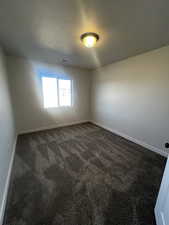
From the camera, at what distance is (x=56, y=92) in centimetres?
367

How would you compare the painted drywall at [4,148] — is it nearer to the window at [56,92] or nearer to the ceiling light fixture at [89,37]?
the window at [56,92]

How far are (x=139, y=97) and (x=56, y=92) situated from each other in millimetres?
2747

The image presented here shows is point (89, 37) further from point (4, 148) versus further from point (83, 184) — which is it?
point (83, 184)

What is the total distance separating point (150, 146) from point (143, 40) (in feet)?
7.62

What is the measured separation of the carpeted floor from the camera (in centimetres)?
108

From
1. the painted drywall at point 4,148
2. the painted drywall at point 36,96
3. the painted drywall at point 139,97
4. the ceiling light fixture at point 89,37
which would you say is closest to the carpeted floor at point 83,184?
the painted drywall at point 4,148

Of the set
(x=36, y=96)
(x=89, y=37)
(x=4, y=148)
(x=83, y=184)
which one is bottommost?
(x=83, y=184)

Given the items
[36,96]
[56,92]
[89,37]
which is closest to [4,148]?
[36,96]

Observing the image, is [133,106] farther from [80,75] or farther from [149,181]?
[80,75]

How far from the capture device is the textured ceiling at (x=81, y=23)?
3.75 feet

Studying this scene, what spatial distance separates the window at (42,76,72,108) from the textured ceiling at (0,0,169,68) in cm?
133

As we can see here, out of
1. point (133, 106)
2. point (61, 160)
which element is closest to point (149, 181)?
point (61, 160)

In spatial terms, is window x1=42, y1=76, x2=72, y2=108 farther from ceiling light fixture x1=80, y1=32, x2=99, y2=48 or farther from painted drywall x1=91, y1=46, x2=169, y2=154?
ceiling light fixture x1=80, y1=32, x2=99, y2=48

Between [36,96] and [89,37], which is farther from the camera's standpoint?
[36,96]
